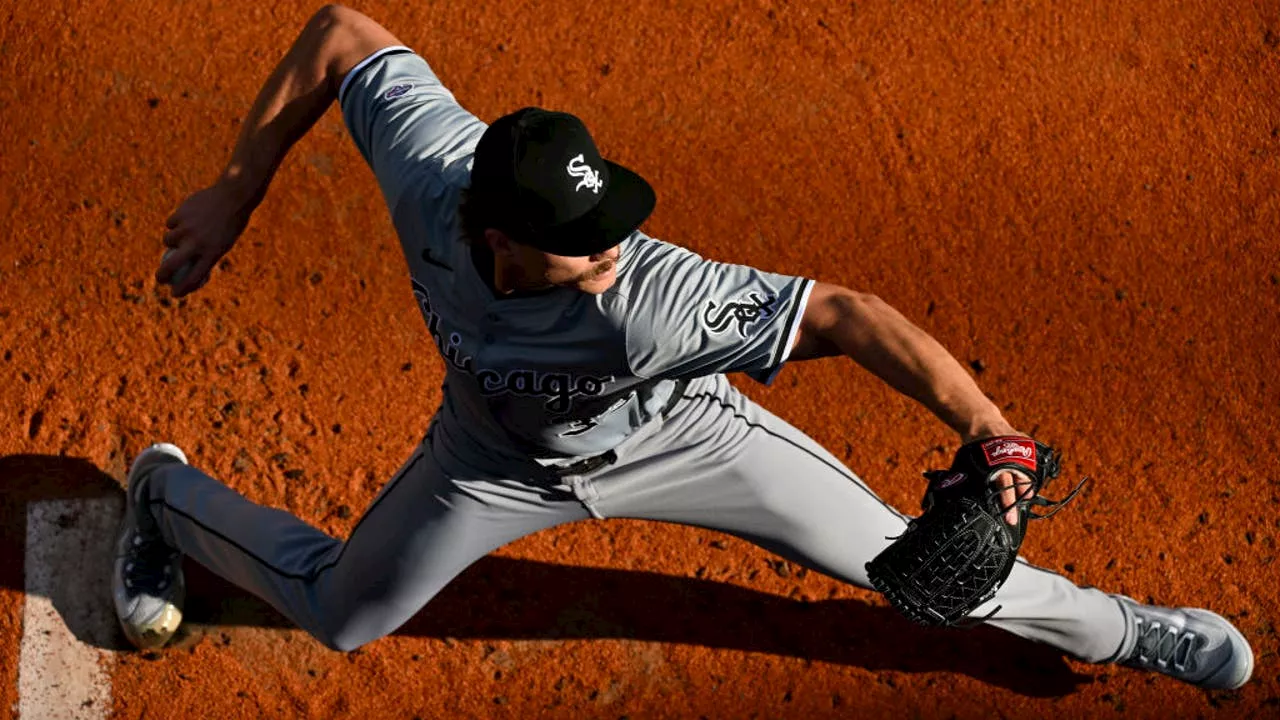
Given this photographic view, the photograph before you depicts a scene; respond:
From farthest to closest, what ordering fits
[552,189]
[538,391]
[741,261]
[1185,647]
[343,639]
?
[741,261]
[1185,647]
[343,639]
[538,391]
[552,189]

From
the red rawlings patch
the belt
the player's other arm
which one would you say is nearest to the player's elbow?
the player's other arm

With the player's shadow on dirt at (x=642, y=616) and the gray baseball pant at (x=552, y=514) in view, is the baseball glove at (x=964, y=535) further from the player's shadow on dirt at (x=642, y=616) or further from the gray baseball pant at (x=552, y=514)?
the player's shadow on dirt at (x=642, y=616)

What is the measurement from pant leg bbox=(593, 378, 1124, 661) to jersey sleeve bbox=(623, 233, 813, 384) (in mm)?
422

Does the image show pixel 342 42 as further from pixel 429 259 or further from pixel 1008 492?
pixel 1008 492

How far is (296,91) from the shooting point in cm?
291

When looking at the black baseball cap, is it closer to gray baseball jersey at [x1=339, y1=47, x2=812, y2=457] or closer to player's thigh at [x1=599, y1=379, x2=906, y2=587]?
gray baseball jersey at [x1=339, y1=47, x2=812, y2=457]

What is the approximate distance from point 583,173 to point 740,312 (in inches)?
16.9

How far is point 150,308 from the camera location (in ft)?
12.8

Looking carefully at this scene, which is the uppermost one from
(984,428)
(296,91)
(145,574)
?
(296,91)

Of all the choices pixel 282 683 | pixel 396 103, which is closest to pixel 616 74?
pixel 396 103

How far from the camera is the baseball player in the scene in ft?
7.93

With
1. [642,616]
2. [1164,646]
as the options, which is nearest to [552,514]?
[642,616]

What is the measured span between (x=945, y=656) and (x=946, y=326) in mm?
1037

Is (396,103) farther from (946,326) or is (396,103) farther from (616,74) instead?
(946,326)
